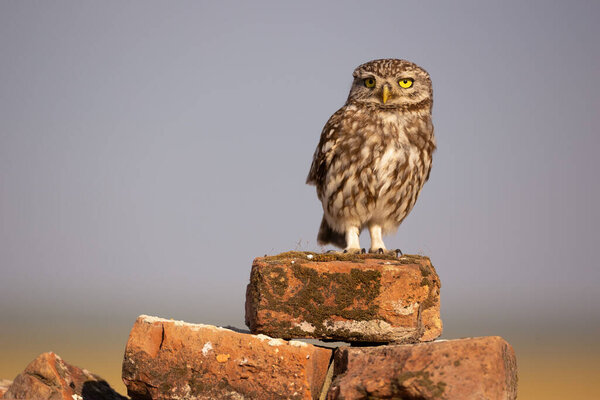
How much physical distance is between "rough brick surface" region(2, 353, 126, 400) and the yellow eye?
170 inches

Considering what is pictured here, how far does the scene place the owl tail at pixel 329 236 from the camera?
758cm

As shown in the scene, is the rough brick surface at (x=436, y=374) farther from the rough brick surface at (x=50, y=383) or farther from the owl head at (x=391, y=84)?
the owl head at (x=391, y=84)

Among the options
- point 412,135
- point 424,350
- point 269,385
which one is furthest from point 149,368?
point 412,135

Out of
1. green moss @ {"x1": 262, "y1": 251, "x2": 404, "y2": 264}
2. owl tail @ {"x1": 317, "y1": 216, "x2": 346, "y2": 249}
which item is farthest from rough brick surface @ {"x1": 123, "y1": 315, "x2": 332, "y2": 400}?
owl tail @ {"x1": 317, "y1": 216, "x2": 346, "y2": 249}

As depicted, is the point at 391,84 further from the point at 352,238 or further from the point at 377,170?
the point at 352,238

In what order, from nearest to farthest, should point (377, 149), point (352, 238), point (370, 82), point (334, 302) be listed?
point (334, 302)
point (377, 149)
point (370, 82)
point (352, 238)

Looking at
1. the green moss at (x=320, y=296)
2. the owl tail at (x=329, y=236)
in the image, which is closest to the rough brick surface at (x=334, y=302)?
the green moss at (x=320, y=296)

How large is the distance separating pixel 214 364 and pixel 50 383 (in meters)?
1.74

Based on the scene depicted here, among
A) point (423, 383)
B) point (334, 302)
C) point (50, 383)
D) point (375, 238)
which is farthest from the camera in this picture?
point (375, 238)

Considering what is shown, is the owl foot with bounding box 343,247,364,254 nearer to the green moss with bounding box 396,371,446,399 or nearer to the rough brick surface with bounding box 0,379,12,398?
the green moss with bounding box 396,371,446,399

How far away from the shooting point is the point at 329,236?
7.74 metres

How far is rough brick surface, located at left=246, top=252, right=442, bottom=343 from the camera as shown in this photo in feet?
18.5

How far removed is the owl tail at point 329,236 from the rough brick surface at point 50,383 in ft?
9.60

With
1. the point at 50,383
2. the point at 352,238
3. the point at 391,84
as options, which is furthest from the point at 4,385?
the point at 391,84
